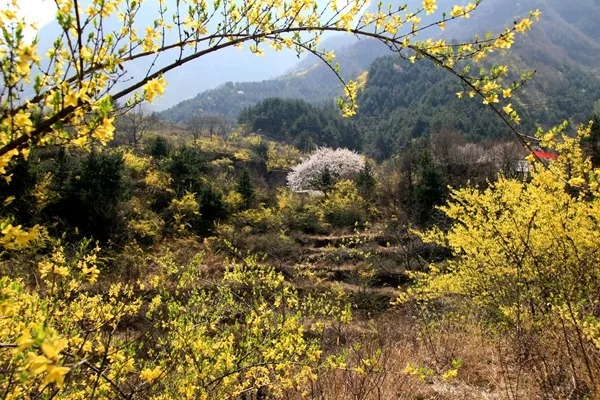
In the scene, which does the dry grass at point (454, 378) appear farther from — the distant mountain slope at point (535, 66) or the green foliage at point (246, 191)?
the distant mountain slope at point (535, 66)

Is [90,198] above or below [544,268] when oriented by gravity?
above

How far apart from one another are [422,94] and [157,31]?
71.6 meters

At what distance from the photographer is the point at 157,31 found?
239 centimetres

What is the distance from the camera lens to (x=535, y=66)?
10119 centimetres

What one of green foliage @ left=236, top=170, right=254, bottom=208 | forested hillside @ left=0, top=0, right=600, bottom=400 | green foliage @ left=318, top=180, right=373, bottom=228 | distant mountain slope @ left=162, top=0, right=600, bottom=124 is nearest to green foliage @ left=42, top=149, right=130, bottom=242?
forested hillside @ left=0, top=0, right=600, bottom=400

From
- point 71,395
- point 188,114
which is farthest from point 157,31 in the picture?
point 188,114

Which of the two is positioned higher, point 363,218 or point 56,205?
point 56,205

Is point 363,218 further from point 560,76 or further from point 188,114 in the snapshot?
point 560,76

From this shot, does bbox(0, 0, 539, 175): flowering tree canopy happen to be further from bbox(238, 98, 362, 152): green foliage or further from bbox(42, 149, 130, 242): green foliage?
bbox(238, 98, 362, 152): green foliage

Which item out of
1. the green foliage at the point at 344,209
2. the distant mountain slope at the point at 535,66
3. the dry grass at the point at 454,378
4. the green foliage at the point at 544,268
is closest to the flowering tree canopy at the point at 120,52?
the green foliage at the point at 544,268

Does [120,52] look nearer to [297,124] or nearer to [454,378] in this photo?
[454,378]

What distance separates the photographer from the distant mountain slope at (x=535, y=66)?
7112 cm

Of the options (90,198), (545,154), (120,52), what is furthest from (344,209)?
(120,52)

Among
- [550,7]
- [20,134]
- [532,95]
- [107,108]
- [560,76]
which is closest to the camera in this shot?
[107,108]
